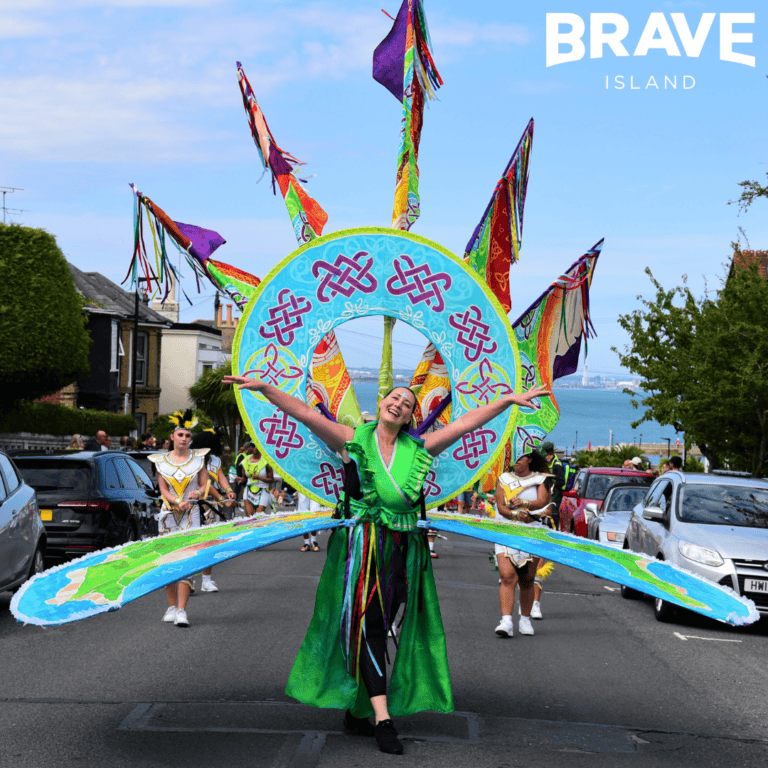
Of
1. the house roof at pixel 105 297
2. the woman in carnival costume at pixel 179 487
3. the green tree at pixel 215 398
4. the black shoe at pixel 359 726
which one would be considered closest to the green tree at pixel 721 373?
the woman in carnival costume at pixel 179 487

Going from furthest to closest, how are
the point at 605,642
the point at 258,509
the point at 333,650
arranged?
the point at 258,509 < the point at 605,642 < the point at 333,650

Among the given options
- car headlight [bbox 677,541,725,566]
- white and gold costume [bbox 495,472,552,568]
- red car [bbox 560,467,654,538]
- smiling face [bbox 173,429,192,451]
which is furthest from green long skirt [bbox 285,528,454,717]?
red car [bbox 560,467,654,538]

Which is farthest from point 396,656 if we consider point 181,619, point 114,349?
point 114,349

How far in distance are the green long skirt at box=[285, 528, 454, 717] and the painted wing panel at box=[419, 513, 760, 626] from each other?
38 centimetres

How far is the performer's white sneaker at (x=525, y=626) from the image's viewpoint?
9.98 meters

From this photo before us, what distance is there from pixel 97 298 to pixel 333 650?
153 ft

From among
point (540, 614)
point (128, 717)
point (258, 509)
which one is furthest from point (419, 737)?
point (258, 509)

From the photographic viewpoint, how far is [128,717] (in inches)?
250

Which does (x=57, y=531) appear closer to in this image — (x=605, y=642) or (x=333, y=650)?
(x=605, y=642)

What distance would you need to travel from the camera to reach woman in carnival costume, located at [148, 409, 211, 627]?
33.3ft

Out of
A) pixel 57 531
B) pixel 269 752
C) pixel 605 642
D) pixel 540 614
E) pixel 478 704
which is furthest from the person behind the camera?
pixel 57 531

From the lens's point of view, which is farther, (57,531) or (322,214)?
(57,531)

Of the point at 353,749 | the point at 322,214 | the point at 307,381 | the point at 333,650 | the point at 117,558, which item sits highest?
the point at 322,214

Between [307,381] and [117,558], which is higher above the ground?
[307,381]
